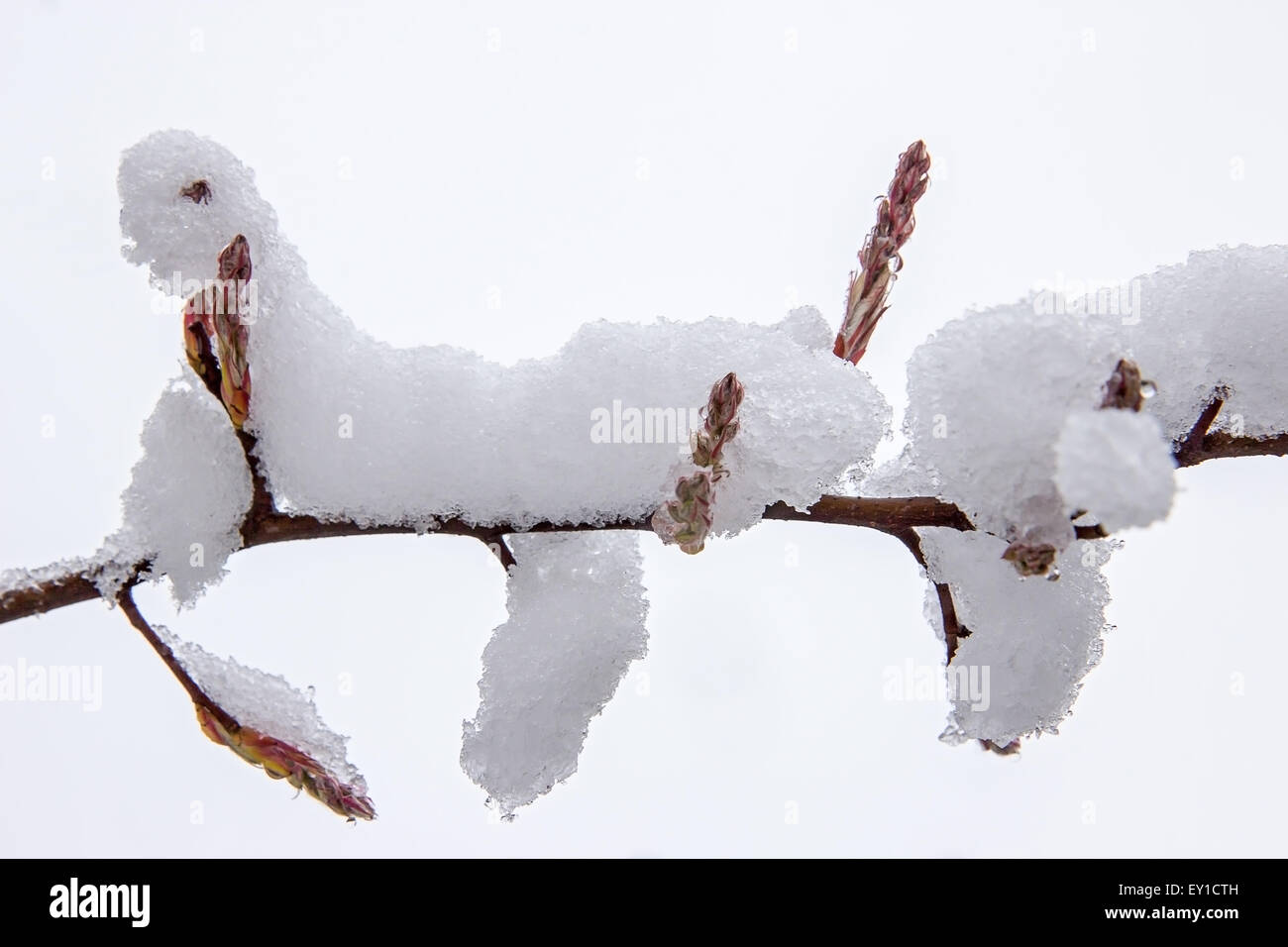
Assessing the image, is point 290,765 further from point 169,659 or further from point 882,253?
point 882,253

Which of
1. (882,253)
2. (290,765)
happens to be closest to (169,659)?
(290,765)

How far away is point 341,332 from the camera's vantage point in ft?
3.01

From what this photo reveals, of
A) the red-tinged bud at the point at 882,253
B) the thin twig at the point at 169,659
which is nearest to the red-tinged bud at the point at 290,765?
the thin twig at the point at 169,659

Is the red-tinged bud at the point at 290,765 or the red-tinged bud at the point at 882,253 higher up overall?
the red-tinged bud at the point at 882,253

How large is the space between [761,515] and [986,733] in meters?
0.35

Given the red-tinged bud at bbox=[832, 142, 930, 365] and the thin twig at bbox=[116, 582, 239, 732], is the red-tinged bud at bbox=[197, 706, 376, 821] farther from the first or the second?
the red-tinged bud at bbox=[832, 142, 930, 365]

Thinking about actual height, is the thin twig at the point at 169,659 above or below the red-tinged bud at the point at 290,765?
above

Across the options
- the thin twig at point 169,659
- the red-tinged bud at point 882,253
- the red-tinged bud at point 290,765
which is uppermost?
the red-tinged bud at point 882,253

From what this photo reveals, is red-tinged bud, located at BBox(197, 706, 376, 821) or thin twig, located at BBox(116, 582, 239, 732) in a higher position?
thin twig, located at BBox(116, 582, 239, 732)

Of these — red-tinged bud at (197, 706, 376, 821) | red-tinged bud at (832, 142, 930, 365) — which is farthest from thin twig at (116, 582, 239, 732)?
red-tinged bud at (832, 142, 930, 365)

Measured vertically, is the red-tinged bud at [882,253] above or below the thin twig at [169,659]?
→ above

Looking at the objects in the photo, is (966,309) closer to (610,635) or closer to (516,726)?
(610,635)

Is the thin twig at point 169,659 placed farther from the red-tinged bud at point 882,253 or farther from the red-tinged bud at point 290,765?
the red-tinged bud at point 882,253

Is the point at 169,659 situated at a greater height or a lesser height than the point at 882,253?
lesser
